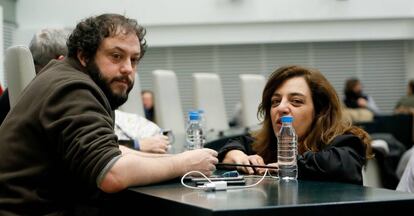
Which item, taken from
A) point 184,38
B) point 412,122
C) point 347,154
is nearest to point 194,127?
point 347,154

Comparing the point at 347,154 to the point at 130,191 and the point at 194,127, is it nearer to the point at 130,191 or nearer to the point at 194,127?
the point at 130,191

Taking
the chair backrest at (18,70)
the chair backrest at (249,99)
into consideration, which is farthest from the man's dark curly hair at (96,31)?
the chair backrest at (249,99)

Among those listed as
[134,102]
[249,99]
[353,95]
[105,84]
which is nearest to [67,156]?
[105,84]

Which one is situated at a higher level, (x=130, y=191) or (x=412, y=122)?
(x=130, y=191)

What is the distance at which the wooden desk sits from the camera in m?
2.17

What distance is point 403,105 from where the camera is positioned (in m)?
12.7

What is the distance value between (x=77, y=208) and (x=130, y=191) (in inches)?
8.9

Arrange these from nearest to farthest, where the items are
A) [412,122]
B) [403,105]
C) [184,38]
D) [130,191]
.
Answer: [130,191], [412,122], [403,105], [184,38]

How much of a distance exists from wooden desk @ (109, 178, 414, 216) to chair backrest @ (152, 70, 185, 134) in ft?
15.2

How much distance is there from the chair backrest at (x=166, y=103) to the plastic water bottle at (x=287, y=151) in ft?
13.6

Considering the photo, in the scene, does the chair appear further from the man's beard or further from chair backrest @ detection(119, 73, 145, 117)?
the man's beard

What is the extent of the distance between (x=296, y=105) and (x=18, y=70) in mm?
1219

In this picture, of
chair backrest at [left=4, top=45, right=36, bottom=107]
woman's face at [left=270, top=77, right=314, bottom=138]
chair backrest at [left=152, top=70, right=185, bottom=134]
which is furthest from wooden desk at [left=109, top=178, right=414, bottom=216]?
chair backrest at [left=152, top=70, right=185, bottom=134]

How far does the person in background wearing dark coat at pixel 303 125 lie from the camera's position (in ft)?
10.6
